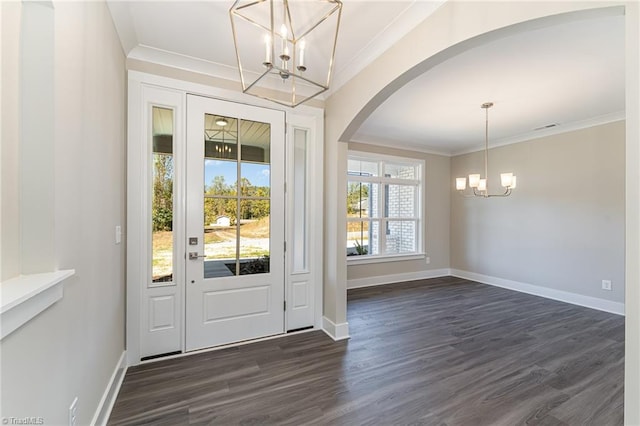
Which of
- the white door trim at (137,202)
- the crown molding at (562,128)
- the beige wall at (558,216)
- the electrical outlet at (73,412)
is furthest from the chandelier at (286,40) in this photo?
the beige wall at (558,216)

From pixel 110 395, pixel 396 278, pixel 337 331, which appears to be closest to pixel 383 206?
pixel 396 278

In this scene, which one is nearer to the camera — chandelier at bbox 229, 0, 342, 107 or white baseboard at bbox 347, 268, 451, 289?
chandelier at bbox 229, 0, 342, 107

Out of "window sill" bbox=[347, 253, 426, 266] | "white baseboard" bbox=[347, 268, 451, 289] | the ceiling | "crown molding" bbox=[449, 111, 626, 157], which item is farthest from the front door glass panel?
"crown molding" bbox=[449, 111, 626, 157]

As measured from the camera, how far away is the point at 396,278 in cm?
539

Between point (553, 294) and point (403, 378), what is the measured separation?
3751mm

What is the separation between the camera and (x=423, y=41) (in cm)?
192

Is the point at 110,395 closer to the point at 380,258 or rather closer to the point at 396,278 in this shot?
the point at 380,258

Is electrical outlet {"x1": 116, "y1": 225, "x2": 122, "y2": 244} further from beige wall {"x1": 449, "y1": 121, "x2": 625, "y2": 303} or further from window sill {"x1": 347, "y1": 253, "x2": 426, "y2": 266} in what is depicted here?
beige wall {"x1": 449, "y1": 121, "x2": 625, "y2": 303}

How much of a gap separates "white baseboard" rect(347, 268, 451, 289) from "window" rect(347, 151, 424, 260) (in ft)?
1.36

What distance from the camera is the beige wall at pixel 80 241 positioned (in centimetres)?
96

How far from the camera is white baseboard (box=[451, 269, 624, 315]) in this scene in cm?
380

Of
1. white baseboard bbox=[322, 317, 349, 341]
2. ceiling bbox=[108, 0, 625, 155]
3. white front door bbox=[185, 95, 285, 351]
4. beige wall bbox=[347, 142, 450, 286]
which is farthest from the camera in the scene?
beige wall bbox=[347, 142, 450, 286]

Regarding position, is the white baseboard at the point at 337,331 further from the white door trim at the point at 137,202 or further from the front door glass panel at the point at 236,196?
the white door trim at the point at 137,202

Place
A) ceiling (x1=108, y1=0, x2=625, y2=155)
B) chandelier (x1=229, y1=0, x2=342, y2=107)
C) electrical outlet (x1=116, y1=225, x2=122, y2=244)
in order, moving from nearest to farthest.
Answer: chandelier (x1=229, y1=0, x2=342, y2=107) → ceiling (x1=108, y1=0, x2=625, y2=155) → electrical outlet (x1=116, y1=225, x2=122, y2=244)
